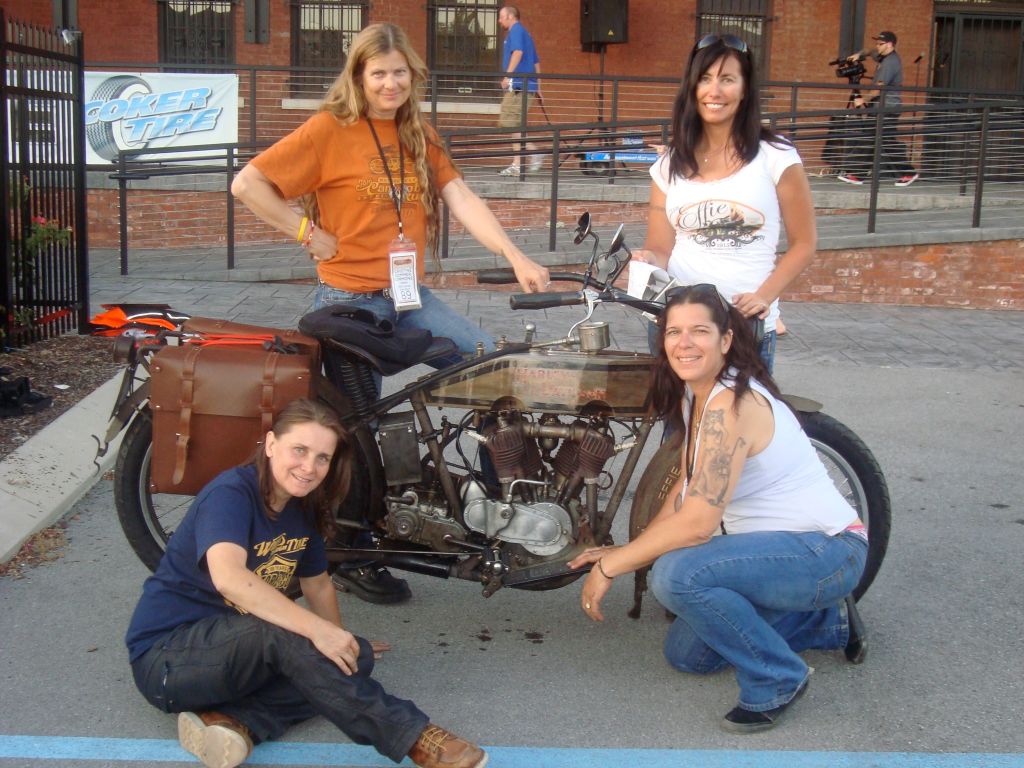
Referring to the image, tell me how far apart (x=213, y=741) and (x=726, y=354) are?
67.4 inches

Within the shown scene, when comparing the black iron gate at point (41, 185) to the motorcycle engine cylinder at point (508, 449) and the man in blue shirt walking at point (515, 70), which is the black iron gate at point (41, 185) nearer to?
the motorcycle engine cylinder at point (508, 449)

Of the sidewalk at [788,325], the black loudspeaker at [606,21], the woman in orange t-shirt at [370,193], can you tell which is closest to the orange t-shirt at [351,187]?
the woman in orange t-shirt at [370,193]

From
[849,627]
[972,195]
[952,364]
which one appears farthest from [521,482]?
[972,195]

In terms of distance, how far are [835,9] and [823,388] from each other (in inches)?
393

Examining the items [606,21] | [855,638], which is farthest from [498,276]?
[606,21]

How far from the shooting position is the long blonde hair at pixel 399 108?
3.91 m

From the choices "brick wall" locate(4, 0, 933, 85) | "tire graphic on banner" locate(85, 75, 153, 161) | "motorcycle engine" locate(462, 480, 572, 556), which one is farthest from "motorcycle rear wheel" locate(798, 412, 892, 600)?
"brick wall" locate(4, 0, 933, 85)

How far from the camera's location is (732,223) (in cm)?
404

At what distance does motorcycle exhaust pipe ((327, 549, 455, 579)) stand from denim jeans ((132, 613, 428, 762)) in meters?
0.60

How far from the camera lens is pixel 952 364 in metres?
8.15

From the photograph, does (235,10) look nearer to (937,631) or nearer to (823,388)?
(823,388)

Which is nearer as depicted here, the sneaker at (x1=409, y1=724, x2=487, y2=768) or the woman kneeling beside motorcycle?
the sneaker at (x1=409, y1=724, x2=487, y2=768)

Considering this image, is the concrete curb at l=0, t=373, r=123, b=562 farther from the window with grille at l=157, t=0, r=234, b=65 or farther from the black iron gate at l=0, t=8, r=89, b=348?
the window with grille at l=157, t=0, r=234, b=65

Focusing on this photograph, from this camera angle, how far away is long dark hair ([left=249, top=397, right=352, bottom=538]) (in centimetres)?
330
